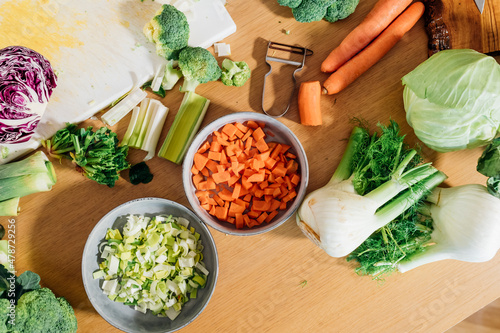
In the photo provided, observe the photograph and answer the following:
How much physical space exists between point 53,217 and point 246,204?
2.99ft

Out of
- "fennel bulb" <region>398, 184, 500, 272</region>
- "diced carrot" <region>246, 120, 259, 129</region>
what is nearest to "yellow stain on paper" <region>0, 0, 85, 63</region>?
"diced carrot" <region>246, 120, 259, 129</region>

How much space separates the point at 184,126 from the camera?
1706mm

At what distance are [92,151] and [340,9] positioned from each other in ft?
4.20

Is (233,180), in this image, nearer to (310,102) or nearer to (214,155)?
(214,155)

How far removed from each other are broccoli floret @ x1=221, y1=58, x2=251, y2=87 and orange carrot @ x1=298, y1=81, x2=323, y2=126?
27 cm

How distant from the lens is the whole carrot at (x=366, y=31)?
171 centimetres


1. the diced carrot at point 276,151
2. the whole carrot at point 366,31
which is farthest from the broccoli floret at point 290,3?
the diced carrot at point 276,151

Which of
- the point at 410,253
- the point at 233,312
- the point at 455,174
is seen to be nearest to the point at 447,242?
the point at 410,253

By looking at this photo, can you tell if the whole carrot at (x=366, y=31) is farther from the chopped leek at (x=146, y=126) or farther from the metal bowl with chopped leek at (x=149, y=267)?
the metal bowl with chopped leek at (x=149, y=267)

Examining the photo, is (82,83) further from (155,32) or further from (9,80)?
(155,32)

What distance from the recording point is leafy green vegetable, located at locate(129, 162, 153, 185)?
1.70 m

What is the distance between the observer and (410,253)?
1683 millimetres

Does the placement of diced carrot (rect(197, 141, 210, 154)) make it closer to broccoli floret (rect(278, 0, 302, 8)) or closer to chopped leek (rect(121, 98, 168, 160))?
chopped leek (rect(121, 98, 168, 160))

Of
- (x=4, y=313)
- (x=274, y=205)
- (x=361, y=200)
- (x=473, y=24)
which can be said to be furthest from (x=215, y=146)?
(x=473, y=24)
